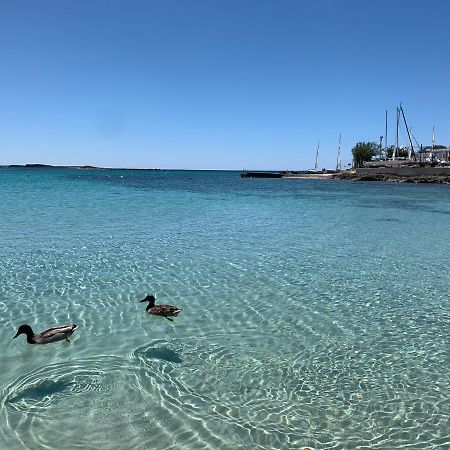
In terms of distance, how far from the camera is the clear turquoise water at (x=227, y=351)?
5.36 m

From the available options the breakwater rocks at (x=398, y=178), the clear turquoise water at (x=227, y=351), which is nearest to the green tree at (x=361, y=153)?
the breakwater rocks at (x=398, y=178)

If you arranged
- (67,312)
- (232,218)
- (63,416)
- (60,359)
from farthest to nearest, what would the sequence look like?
1. (232,218)
2. (67,312)
3. (60,359)
4. (63,416)

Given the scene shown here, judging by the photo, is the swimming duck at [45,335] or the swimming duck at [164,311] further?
the swimming duck at [164,311]

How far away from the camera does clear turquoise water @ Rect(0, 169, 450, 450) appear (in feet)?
17.6

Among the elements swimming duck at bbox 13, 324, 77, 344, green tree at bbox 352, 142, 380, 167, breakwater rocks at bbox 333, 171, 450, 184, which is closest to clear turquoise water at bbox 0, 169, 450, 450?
swimming duck at bbox 13, 324, 77, 344

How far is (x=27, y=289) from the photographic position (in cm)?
1062

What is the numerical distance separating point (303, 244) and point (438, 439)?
41.8 ft

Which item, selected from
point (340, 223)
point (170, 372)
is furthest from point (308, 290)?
point (340, 223)

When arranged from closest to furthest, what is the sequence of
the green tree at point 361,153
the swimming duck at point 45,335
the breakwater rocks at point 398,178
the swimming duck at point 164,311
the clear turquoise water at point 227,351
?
the clear turquoise water at point 227,351 → the swimming duck at point 45,335 → the swimming duck at point 164,311 → the breakwater rocks at point 398,178 → the green tree at point 361,153

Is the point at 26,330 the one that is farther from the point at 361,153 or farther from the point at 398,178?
the point at 361,153

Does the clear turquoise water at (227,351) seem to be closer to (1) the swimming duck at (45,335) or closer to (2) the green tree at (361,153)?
(1) the swimming duck at (45,335)

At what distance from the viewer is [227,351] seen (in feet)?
24.6

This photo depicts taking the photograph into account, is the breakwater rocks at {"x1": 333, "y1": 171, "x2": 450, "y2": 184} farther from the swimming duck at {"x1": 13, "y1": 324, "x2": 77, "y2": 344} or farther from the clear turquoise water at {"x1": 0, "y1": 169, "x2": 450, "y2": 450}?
the swimming duck at {"x1": 13, "y1": 324, "x2": 77, "y2": 344}

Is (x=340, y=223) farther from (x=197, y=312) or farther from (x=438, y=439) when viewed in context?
(x=438, y=439)
